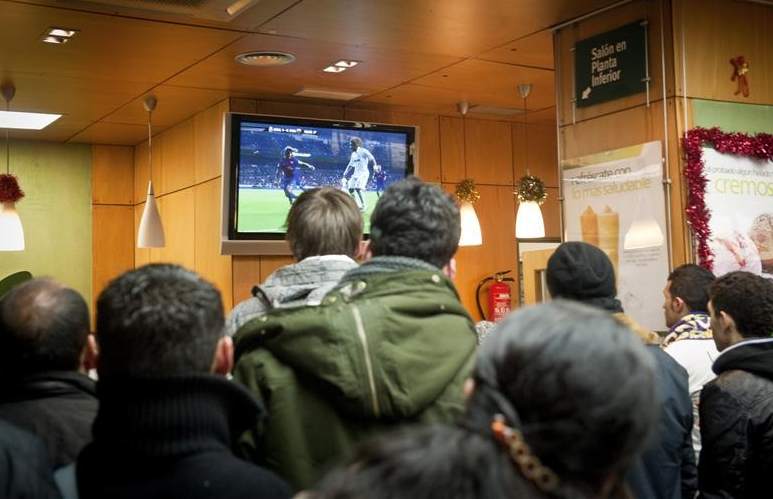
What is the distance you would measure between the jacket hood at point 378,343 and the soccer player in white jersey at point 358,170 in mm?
4967

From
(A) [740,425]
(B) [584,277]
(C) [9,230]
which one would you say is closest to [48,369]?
(B) [584,277]

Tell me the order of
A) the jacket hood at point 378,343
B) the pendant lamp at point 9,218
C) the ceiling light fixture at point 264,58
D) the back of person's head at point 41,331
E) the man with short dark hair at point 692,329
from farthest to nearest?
the pendant lamp at point 9,218 < the ceiling light fixture at point 264,58 < the man with short dark hair at point 692,329 < the back of person's head at point 41,331 < the jacket hood at point 378,343

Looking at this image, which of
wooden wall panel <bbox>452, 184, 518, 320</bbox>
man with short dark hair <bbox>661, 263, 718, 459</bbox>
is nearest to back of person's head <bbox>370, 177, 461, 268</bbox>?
man with short dark hair <bbox>661, 263, 718, 459</bbox>

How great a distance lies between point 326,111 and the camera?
24.1 ft

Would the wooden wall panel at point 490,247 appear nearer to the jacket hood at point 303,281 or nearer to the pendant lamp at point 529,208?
the pendant lamp at point 529,208

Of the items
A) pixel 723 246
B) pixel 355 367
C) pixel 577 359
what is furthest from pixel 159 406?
pixel 723 246

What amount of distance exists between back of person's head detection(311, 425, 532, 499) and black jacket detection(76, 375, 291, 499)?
0.59 m

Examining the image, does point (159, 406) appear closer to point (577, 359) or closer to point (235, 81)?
point (577, 359)

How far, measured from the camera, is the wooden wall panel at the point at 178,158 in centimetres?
776

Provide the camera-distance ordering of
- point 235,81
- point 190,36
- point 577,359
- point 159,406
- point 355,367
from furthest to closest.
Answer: point 235,81 < point 190,36 < point 355,367 < point 159,406 < point 577,359

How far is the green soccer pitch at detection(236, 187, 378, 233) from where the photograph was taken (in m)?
6.65

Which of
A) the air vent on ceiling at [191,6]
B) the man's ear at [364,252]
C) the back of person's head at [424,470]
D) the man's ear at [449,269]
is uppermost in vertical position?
the air vent on ceiling at [191,6]

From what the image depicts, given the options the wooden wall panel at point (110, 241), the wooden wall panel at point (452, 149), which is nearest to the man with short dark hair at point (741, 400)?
the wooden wall panel at point (452, 149)

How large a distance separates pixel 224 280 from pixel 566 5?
3.43 m
